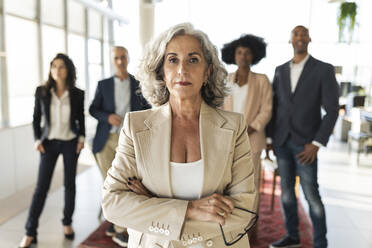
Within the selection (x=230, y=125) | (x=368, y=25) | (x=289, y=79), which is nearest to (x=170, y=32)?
(x=230, y=125)

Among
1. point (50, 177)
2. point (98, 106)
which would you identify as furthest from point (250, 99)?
point (50, 177)

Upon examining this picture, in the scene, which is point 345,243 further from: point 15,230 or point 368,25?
point 368,25

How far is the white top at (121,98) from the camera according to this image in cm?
332

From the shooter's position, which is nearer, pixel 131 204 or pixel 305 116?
pixel 131 204

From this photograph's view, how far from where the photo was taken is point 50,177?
3322 millimetres

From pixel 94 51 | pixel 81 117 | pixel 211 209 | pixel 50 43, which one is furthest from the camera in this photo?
pixel 94 51

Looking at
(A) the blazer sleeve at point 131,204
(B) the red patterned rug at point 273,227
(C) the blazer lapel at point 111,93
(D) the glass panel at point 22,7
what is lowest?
(B) the red patterned rug at point 273,227

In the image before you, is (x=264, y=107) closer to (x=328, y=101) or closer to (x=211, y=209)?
(x=328, y=101)

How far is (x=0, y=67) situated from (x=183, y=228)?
4427 millimetres

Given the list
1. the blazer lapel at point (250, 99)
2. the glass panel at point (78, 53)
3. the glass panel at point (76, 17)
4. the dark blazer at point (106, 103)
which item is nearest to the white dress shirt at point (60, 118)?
the dark blazer at point (106, 103)

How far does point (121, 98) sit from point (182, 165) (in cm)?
205

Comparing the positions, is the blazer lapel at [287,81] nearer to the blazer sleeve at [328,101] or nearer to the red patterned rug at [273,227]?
the blazer sleeve at [328,101]

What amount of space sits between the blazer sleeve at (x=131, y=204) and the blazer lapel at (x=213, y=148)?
0.16m

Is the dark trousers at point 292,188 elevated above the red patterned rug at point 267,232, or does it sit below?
above
